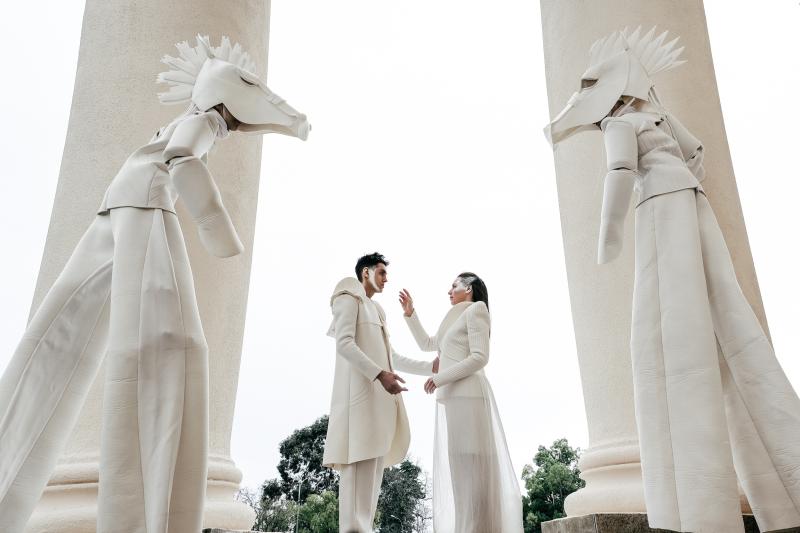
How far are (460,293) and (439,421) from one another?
1.89m

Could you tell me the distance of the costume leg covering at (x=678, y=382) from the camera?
5.42 m

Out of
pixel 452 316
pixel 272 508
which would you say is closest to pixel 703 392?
pixel 452 316

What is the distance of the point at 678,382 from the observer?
5844 millimetres

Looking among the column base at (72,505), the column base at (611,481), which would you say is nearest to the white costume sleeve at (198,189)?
the column base at (72,505)

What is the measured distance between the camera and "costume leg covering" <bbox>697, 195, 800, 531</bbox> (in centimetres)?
562

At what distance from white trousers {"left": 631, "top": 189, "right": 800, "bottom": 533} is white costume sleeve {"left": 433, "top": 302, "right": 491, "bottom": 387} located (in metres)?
2.83

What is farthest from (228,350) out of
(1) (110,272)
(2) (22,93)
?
(2) (22,93)

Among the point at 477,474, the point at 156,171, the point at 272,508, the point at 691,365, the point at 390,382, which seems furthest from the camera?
the point at 272,508

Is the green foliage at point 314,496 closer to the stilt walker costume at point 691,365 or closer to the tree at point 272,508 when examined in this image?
the tree at point 272,508

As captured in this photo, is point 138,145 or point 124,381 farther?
point 138,145

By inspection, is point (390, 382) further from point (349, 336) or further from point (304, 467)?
point (304, 467)

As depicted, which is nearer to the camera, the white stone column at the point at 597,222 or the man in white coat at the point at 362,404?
the man in white coat at the point at 362,404

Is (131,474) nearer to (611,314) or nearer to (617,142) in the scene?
(617,142)

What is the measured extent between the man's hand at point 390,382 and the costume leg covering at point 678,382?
11.7 ft
